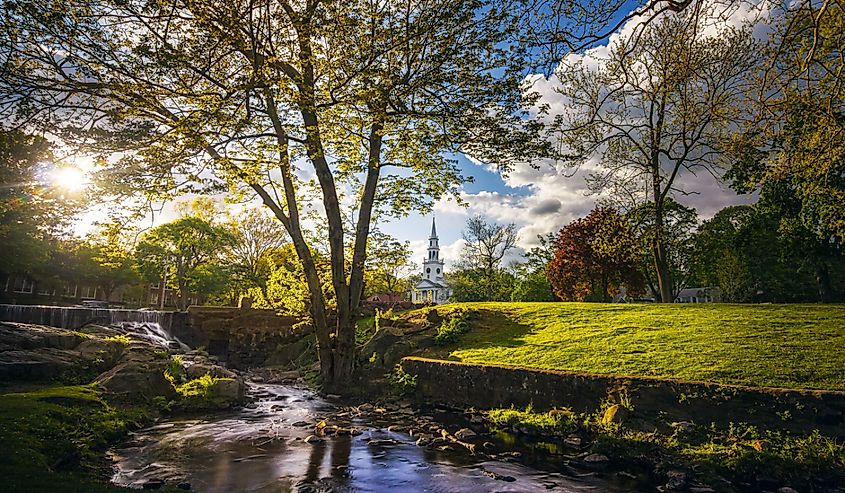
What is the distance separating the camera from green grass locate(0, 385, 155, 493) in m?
4.85

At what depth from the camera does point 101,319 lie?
2452 cm

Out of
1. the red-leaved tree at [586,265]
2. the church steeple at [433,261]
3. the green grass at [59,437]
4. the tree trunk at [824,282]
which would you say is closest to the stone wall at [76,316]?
the green grass at [59,437]

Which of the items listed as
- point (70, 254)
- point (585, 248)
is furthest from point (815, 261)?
point (70, 254)

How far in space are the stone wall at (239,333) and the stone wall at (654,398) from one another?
1582cm

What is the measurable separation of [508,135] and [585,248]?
71.9ft

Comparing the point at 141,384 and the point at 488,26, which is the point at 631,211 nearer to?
the point at 488,26

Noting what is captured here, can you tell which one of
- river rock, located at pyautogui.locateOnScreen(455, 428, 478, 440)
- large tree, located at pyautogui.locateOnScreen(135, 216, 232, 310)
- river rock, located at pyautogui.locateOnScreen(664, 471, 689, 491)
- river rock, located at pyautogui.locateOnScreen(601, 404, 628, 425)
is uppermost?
large tree, located at pyautogui.locateOnScreen(135, 216, 232, 310)

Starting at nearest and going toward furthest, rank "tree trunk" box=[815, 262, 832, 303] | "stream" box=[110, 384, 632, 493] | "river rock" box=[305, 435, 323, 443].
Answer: "stream" box=[110, 384, 632, 493] → "river rock" box=[305, 435, 323, 443] → "tree trunk" box=[815, 262, 832, 303]

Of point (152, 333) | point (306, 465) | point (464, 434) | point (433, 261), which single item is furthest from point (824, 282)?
point (433, 261)

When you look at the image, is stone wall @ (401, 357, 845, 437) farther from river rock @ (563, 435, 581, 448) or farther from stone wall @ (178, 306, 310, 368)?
stone wall @ (178, 306, 310, 368)

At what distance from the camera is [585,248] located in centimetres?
3316

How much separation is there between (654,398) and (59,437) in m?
10.3

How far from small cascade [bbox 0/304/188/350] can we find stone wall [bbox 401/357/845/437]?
19681 mm

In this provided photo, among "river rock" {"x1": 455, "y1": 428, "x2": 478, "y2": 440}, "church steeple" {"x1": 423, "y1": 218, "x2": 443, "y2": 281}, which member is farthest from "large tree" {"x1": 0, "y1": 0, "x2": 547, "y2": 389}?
"church steeple" {"x1": 423, "y1": 218, "x2": 443, "y2": 281}
